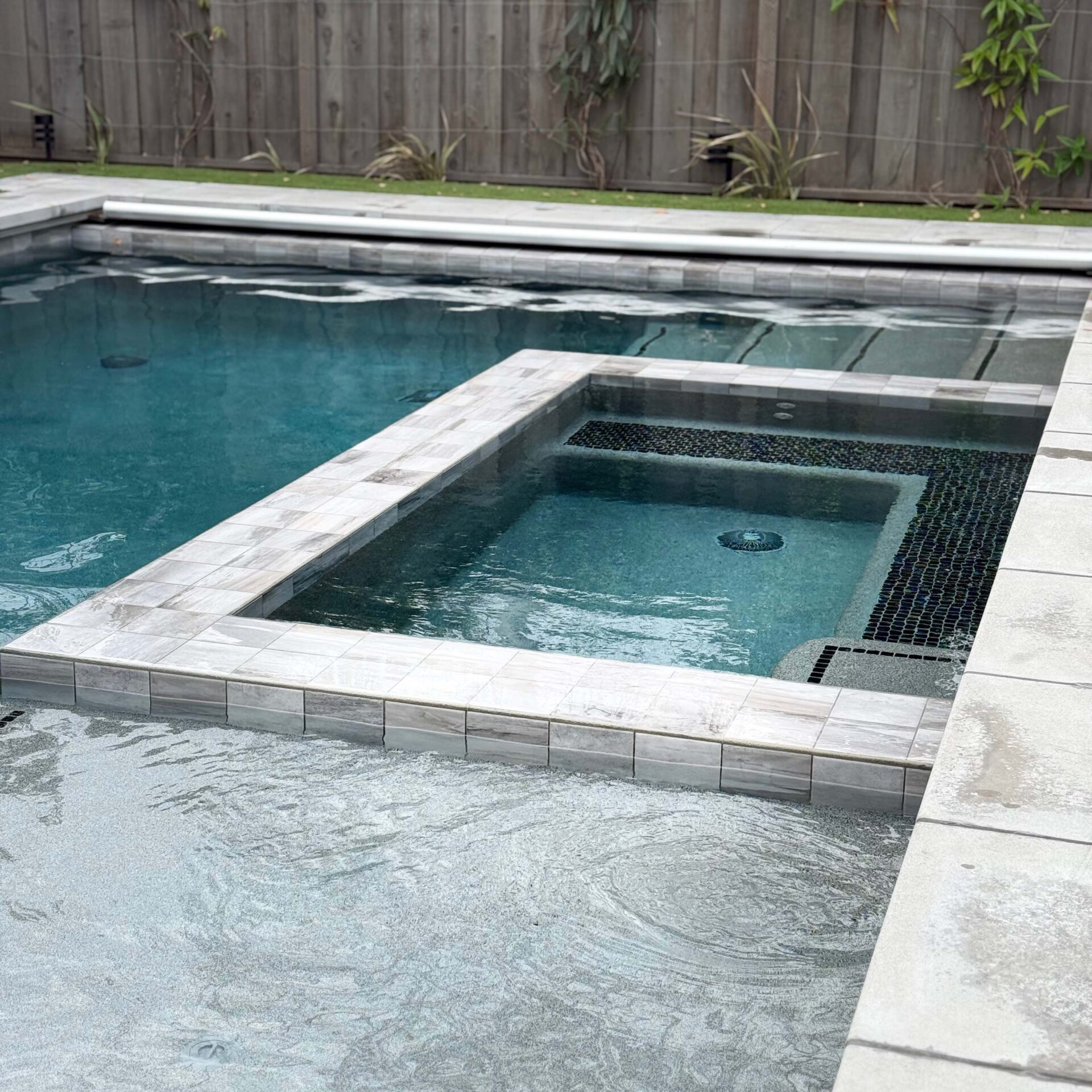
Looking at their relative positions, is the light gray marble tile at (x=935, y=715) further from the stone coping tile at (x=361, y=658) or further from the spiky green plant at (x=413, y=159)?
the spiky green plant at (x=413, y=159)

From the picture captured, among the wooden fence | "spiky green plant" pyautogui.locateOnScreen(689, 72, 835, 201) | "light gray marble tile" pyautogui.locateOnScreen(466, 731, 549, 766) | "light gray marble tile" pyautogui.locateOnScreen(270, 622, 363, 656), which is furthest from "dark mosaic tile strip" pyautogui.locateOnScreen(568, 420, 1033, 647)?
the wooden fence

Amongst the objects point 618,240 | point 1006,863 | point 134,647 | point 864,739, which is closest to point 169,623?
point 134,647

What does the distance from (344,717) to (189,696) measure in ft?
1.26

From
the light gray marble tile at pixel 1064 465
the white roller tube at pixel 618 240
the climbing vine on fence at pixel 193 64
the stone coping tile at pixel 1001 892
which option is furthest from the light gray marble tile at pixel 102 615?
the climbing vine on fence at pixel 193 64

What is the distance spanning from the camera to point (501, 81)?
33.1 ft

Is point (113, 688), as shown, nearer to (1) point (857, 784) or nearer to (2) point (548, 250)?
(1) point (857, 784)

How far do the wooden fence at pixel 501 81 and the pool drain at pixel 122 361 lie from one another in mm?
4093

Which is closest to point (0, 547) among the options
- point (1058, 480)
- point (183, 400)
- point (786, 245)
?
point (183, 400)

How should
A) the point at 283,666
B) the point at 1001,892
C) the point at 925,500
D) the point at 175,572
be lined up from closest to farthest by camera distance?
1. the point at 1001,892
2. the point at 283,666
3. the point at 175,572
4. the point at 925,500

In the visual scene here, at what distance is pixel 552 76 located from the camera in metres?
9.92

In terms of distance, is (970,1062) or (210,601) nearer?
(970,1062)

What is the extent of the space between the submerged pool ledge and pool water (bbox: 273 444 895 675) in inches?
10.4

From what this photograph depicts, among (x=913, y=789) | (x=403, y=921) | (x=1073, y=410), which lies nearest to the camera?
(x=403, y=921)

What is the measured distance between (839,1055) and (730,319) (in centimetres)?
568
